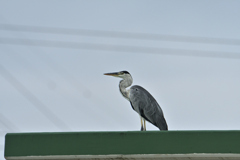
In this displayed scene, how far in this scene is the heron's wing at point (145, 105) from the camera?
12.2 metres

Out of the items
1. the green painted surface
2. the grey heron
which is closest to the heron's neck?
the grey heron

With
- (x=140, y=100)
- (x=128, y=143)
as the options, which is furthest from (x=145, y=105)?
(x=128, y=143)

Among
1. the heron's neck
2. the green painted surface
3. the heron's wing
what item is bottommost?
the green painted surface

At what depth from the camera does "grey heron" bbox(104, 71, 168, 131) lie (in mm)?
12234

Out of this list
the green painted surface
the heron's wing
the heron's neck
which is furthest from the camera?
the heron's neck

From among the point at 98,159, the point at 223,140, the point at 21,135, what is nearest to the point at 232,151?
the point at 223,140

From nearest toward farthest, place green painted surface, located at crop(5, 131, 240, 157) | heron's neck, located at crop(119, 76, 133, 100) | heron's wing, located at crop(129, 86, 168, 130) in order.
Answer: green painted surface, located at crop(5, 131, 240, 157)
heron's wing, located at crop(129, 86, 168, 130)
heron's neck, located at crop(119, 76, 133, 100)

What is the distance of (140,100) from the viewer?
12320 mm

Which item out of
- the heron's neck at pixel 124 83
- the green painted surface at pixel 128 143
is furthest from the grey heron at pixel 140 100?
the green painted surface at pixel 128 143

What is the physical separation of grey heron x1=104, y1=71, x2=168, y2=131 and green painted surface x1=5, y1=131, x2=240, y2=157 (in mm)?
4293

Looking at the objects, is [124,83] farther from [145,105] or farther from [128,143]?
[128,143]

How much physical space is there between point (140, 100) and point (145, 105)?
0.20 metres

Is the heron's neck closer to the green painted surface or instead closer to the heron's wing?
the heron's wing

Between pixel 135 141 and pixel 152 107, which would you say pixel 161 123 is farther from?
pixel 135 141
